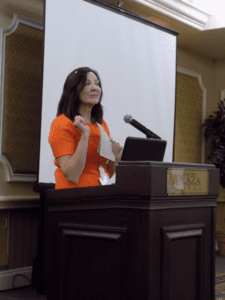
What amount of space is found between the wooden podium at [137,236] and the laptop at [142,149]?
7.2 inches

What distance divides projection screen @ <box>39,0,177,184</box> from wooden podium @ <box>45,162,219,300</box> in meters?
1.82

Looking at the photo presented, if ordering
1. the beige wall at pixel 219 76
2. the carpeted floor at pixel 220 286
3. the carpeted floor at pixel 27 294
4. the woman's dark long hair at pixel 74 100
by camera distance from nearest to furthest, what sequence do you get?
the woman's dark long hair at pixel 74 100 → the carpeted floor at pixel 27 294 → the carpeted floor at pixel 220 286 → the beige wall at pixel 219 76

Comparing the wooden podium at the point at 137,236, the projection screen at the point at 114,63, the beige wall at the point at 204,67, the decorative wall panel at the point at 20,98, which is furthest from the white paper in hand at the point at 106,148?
the beige wall at the point at 204,67

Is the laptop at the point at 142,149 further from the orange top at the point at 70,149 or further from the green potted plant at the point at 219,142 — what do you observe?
the green potted plant at the point at 219,142

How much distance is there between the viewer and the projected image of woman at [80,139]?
1.61 meters

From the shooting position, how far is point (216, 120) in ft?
18.0

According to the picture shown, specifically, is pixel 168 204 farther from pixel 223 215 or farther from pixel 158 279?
pixel 223 215

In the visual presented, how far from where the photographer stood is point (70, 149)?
1.65 metres

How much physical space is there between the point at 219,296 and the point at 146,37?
2.36 m

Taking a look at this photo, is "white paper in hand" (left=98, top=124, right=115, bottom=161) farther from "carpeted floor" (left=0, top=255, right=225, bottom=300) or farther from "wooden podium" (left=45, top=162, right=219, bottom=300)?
"carpeted floor" (left=0, top=255, right=225, bottom=300)

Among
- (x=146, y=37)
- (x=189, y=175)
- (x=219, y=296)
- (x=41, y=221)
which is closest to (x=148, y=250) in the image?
(x=189, y=175)

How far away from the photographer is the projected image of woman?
1610mm

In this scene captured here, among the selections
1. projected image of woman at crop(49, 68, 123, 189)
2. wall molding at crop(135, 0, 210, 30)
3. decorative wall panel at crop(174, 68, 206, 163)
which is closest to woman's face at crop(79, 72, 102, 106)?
projected image of woman at crop(49, 68, 123, 189)

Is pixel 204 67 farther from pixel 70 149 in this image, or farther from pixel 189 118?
pixel 70 149
